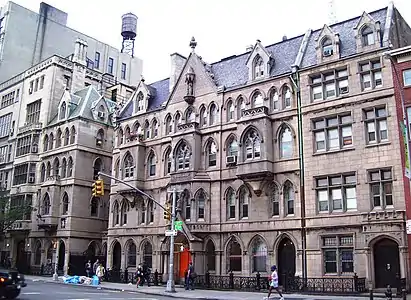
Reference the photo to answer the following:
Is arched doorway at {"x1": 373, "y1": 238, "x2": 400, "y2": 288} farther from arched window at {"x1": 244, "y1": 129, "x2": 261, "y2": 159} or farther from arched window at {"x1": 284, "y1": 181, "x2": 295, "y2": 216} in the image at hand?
arched window at {"x1": 244, "y1": 129, "x2": 261, "y2": 159}

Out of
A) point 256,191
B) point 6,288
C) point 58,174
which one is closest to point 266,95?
point 256,191

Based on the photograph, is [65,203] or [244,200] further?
[65,203]

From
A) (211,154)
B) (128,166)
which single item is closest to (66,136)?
(128,166)

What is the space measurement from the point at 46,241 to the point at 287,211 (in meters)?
29.8

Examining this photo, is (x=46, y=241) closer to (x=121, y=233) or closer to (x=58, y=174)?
(x=58, y=174)

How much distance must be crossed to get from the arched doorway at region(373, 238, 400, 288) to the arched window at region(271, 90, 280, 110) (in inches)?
501

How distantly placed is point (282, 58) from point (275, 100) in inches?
166

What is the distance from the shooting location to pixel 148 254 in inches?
1714

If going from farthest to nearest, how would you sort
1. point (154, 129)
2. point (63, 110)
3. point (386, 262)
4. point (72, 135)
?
point (63, 110) < point (72, 135) < point (154, 129) < point (386, 262)

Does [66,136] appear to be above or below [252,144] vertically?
above

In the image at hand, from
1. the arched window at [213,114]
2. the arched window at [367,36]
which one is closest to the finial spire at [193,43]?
the arched window at [213,114]

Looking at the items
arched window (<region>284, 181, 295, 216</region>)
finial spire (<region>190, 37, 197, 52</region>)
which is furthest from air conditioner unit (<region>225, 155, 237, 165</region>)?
finial spire (<region>190, 37, 197, 52</region>)

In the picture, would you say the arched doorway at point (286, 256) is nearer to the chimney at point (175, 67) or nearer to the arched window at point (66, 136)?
the chimney at point (175, 67)

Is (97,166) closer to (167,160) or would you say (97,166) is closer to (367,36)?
(167,160)
